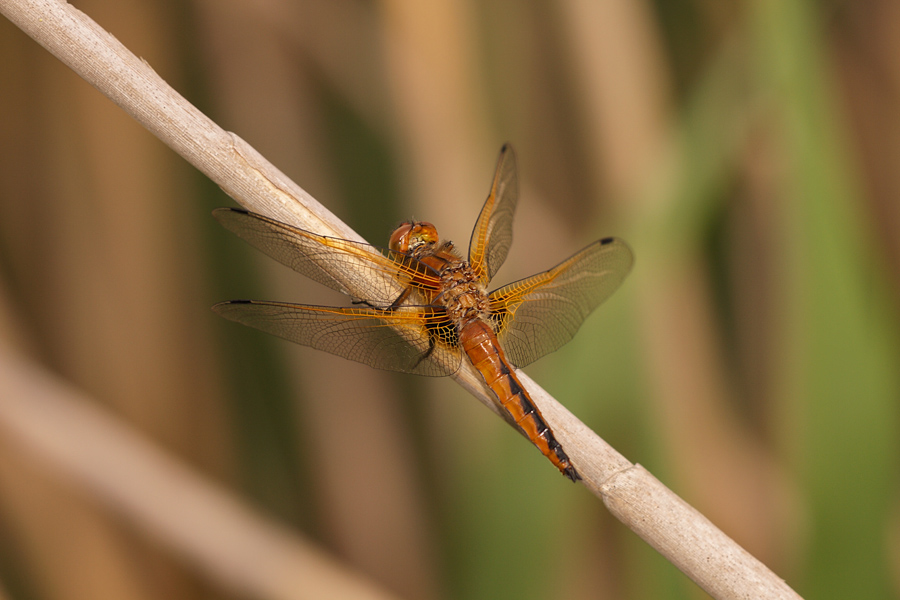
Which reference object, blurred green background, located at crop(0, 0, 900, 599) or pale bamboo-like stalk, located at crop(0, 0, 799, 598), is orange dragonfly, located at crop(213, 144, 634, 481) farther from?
blurred green background, located at crop(0, 0, 900, 599)

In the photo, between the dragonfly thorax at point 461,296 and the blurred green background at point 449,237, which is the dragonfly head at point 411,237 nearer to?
the dragonfly thorax at point 461,296

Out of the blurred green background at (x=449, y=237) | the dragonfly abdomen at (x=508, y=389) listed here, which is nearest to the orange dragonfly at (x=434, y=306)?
the dragonfly abdomen at (x=508, y=389)

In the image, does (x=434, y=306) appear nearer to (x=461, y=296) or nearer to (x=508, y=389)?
(x=461, y=296)

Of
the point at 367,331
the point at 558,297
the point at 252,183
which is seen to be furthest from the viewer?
the point at 558,297

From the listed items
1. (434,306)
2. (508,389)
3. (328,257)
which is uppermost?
(328,257)

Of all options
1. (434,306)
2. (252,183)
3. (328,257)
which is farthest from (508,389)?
(252,183)

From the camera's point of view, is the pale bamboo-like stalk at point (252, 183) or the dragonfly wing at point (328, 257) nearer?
the pale bamboo-like stalk at point (252, 183)

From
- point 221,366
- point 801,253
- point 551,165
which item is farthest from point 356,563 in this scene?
point 801,253

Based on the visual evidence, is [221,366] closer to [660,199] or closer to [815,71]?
[660,199]
